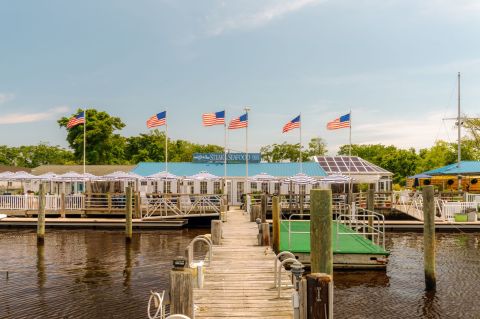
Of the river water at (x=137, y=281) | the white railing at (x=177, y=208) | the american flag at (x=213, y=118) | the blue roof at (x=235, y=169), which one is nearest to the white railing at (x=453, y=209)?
the river water at (x=137, y=281)

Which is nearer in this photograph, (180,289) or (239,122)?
(180,289)

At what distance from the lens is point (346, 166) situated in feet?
150

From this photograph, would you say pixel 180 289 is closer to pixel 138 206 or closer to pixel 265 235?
pixel 265 235

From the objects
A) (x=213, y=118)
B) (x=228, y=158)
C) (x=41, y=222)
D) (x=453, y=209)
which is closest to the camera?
(x=41, y=222)

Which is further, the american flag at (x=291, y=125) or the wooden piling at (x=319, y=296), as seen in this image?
the american flag at (x=291, y=125)

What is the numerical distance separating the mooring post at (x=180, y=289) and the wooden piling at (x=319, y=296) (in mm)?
2132

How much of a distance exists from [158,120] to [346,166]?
2076cm

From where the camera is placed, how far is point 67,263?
19.3m

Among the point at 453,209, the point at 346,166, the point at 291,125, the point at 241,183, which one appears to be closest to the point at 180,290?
the point at 453,209

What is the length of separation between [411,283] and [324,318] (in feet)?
33.1

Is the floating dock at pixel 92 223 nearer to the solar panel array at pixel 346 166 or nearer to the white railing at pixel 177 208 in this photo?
the white railing at pixel 177 208

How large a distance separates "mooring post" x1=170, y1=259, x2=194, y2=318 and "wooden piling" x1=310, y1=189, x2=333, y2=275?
3.15 metres

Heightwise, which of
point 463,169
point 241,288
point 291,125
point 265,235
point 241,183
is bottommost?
point 241,288

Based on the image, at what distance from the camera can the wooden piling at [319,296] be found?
289 inches
